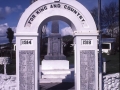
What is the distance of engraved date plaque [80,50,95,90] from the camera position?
759cm

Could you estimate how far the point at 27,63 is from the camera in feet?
24.6

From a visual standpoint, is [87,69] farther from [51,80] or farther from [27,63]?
[51,80]

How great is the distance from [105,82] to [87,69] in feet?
3.68

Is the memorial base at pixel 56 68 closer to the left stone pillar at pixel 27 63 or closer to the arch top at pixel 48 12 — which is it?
the left stone pillar at pixel 27 63

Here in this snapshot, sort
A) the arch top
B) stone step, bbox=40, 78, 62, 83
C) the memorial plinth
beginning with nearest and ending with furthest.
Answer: the arch top, stone step, bbox=40, 78, 62, 83, the memorial plinth

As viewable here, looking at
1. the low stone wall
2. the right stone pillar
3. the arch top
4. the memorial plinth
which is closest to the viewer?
the arch top

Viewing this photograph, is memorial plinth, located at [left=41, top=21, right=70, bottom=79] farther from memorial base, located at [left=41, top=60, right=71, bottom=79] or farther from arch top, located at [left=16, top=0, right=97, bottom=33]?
arch top, located at [left=16, top=0, right=97, bottom=33]

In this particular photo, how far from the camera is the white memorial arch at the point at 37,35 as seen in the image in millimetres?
7484

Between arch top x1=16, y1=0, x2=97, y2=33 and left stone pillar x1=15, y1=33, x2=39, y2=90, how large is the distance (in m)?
0.39

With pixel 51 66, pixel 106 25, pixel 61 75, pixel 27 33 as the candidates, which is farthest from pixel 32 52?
pixel 106 25

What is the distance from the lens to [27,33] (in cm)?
746

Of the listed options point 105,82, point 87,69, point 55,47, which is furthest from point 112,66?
point 87,69

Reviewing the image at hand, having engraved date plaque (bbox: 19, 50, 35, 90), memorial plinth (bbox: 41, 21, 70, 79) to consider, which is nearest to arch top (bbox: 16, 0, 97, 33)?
engraved date plaque (bbox: 19, 50, 35, 90)

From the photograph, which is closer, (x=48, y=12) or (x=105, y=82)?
(x=48, y=12)
